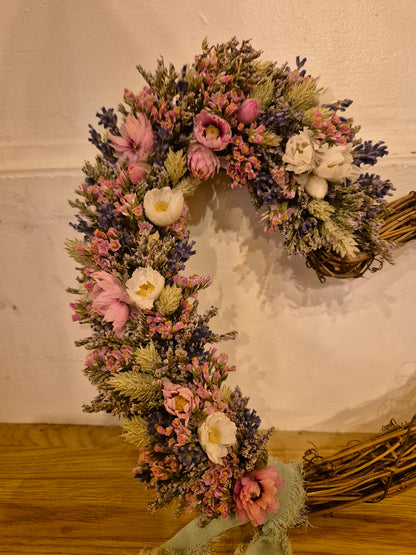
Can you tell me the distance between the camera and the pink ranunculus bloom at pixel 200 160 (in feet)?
2.83

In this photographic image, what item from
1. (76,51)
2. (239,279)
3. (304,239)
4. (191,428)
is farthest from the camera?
(239,279)

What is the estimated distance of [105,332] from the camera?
841 mm

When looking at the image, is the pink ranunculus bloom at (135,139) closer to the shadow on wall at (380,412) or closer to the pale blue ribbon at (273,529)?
the pale blue ribbon at (273,529)

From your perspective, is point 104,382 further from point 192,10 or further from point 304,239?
point 192,10

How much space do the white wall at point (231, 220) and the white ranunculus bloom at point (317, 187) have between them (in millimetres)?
223

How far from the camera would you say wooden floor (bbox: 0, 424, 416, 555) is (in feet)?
3.25

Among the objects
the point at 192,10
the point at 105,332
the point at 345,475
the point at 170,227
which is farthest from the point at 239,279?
the point at 192,10

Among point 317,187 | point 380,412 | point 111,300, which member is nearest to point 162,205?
point 111,300

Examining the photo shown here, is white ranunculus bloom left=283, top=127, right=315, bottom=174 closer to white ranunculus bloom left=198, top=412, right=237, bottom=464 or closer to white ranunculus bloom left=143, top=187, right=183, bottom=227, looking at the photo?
white ranunculus bloom left=143, top=187, right=183, bottom=227

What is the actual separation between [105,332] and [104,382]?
0.10 m

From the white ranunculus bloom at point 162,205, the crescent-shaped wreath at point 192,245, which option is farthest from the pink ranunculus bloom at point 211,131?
the white ranunculus bloom at point 162,205

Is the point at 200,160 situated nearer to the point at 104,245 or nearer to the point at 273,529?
the point at 104,245

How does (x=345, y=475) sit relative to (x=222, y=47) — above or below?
below

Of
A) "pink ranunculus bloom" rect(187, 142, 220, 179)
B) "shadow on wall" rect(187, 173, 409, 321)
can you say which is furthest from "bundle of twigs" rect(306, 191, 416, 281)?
"pink ranunculus bloom" rect(187, 142, 220, 179)
